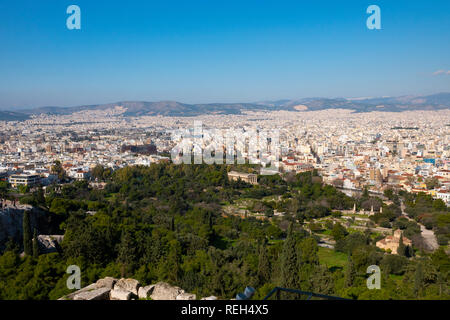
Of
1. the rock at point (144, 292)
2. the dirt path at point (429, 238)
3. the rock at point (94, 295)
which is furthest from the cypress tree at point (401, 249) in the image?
the rock at point (94, 295)

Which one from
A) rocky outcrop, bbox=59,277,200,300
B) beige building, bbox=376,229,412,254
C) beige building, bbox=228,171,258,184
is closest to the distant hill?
beige building, bbox=228,171,258,184

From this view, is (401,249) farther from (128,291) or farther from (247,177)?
(247,177)

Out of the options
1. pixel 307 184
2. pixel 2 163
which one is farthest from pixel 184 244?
pixel 2 163

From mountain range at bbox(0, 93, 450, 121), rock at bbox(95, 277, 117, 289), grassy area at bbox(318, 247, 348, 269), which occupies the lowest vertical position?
grassy area at bbox(318, 247, 348, 269)

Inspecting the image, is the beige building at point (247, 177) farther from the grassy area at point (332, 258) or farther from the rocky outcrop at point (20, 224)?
the rocky outcrop at point (20, 224)

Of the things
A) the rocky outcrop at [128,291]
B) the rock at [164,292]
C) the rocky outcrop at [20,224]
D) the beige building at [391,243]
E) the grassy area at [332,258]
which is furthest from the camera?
the beige building at [391,243]

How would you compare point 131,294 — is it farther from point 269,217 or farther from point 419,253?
point 269,217

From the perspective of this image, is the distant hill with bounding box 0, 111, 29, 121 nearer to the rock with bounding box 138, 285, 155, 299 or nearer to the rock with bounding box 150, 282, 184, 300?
the rock with bounding box 138, 285, 155, 299
